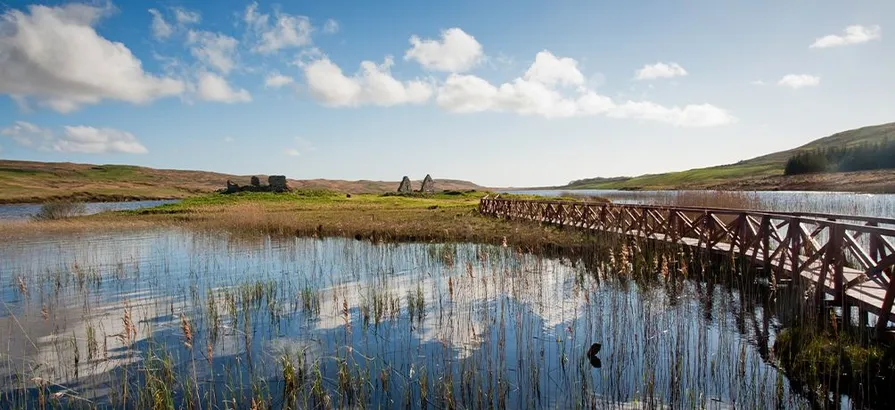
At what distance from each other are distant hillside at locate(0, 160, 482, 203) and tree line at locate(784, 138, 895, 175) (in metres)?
69.0

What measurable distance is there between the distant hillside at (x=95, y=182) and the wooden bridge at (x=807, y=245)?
88213mm

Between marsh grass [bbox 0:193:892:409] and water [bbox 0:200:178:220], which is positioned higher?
water [bbox 0:200:178:220]

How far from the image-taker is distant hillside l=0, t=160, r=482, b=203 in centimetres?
8225

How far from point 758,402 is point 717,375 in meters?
0.65

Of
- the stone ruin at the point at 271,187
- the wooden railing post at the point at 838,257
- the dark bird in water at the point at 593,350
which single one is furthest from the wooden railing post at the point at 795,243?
the stone ruin at the point at 271,187

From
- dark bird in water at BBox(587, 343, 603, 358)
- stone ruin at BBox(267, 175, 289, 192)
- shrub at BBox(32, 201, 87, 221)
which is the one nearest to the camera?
dark bird in water at BBox(587, 343, 603, 358)

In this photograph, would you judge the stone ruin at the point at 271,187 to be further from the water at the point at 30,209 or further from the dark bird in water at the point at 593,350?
the dark bird in water at the point at 593,350

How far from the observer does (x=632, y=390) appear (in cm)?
578

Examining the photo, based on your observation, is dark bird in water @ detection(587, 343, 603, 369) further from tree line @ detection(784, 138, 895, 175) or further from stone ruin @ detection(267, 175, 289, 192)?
tree line @ detection(784, 138, 895, 175)

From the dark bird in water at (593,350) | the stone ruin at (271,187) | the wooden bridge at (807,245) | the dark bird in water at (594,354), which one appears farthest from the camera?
the stone ruin at (271,187)

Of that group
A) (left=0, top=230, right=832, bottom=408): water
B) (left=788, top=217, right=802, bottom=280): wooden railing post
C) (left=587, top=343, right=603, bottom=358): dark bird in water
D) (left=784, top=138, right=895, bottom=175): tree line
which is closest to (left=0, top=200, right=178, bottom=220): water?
(left=0, top=230, right=832, bottom=408): water

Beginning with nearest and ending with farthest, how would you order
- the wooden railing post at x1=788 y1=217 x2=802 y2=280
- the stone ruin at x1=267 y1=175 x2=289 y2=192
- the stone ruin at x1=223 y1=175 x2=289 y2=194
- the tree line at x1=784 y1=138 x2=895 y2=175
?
1. the wooden railing post at x1=788 y1=217 x2=802 y2=280
2. the stone ruin at x1=267 y1=175 x2=289 y2=192
3. the stone ruin at x1=223 y1=175 x2=289 y2=194
4. the tree line at x1=784 y1=138 x2=895 y2=175

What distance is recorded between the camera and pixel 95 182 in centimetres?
11150

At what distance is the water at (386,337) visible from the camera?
571cm
